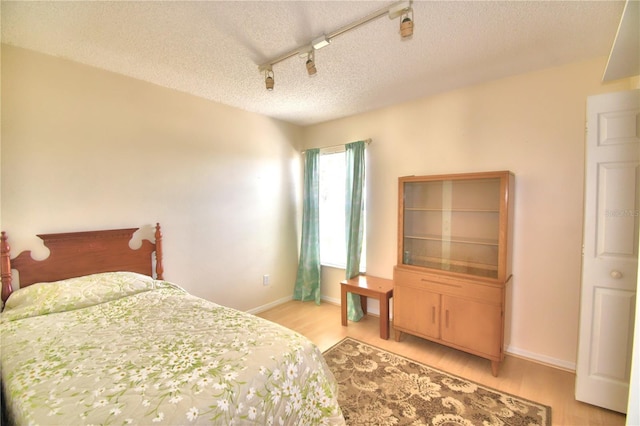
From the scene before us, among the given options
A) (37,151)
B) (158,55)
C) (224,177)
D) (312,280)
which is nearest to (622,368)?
(312,280)

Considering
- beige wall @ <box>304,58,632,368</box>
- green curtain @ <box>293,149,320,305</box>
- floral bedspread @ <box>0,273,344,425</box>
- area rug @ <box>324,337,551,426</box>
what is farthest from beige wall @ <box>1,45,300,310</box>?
beige wall @ <box>304,58,632,368</box>

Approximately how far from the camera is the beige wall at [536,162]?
2295 millimetres

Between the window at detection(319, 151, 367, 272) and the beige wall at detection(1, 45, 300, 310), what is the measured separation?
422 mm

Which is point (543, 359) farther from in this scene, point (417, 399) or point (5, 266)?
point (5, 266)

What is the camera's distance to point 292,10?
166cm

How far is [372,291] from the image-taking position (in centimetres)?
297

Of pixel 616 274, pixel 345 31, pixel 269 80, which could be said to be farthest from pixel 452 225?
pixel 269 80

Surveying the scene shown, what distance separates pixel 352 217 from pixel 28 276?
2907 mm

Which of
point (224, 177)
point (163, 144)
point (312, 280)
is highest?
point (163, 144)

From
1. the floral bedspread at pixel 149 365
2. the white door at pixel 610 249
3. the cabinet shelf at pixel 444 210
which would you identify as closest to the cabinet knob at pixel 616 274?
the white door at pixel 610 249

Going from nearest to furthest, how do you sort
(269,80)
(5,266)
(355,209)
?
(5,266), (269,80), (355,209)

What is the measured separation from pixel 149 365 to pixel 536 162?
307 centimetres

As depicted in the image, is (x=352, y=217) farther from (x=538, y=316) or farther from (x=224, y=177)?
(x=538, y=316)

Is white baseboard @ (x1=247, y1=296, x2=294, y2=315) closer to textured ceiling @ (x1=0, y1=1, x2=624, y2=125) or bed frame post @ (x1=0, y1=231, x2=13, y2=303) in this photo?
bed frame post @ (x1=0, y1=231, x2=13, y2=303)
